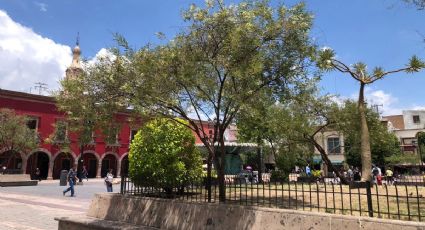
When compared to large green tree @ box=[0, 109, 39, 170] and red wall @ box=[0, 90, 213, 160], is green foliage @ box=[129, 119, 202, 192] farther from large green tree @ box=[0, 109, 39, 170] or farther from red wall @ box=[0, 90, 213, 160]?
red wall @ box=[0, 90, 213, 160]

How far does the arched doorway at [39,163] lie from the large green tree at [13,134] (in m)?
5.33

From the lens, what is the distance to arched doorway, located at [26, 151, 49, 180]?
39.4m

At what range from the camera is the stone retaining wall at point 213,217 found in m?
5.61

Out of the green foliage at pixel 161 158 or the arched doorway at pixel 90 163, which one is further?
the arched doorway at pixel 90 163

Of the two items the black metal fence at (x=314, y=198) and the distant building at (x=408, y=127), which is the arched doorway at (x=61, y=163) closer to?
the black metal fence at (x=314, y=198)

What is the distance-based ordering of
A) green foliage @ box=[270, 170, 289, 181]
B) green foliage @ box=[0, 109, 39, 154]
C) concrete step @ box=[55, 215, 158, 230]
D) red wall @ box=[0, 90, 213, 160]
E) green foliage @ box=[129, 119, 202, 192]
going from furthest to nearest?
red wall @ box=[0, 90, 213, 160] → green foliage @ box=[0, 109, 39, 154] → green foliage @ box=[270, 170, 289, 181] → green foliage @ box=[129, 119, 202, 192] → concrete step @ box=[55, 215, 158, 230]

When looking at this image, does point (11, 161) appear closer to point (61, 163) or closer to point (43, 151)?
point (43, 151)

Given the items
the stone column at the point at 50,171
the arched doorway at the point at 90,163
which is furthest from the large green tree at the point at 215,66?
the arched doorway at the point at 90,163

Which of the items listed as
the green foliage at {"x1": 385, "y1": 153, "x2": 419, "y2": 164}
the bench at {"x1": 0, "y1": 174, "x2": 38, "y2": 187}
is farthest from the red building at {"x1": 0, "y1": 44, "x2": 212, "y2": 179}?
the green foliage at {"x1": 385, "y1": 153, "x2": 419, "y2": 164}

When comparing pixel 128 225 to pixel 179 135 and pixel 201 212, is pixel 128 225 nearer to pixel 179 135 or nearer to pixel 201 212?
pixel 201 212

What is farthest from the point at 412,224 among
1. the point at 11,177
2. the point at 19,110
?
the point at 19,110

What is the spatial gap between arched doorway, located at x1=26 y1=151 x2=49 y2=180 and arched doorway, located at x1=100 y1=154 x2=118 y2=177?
22.5 feet

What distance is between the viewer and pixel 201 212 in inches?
295

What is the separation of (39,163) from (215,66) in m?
38.6
